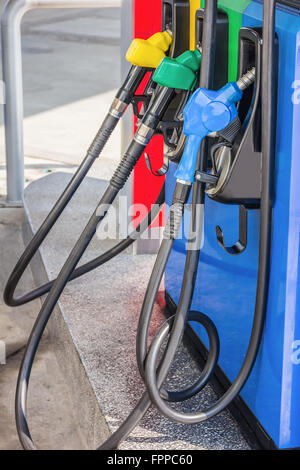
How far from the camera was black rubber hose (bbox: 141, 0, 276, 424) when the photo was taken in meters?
Answer: 1.21

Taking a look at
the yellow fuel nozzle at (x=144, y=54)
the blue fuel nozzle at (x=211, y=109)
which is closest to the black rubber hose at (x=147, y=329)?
the blue fuel nozzle at (x=211, y=109)

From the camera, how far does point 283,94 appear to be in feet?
4.12

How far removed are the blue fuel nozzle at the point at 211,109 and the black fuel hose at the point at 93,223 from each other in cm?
17

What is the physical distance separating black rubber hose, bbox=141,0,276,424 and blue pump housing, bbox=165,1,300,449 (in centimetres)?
2

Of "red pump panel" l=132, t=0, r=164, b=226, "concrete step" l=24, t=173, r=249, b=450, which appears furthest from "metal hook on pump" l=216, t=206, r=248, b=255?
"red pump panel" l=132, t=0, r=164, b=226

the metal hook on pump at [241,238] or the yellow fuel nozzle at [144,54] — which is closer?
the metal hook on pump at [241,238]

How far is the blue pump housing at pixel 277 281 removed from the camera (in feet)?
4.07

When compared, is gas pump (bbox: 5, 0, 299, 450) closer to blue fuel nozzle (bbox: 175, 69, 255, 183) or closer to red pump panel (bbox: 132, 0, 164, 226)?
blue fuel nozzle (bbox: 175, 69, 255, 183)

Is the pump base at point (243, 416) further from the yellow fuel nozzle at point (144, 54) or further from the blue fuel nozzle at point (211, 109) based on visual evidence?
the yellow fuel nozzle at point (144, 54)

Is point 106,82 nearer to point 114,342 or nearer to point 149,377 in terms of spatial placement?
point 114,342

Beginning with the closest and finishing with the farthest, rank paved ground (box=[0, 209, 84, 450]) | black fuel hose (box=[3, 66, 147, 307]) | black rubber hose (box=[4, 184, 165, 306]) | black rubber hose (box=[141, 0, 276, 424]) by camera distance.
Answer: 1. black rubber hose (box=[141, 0, 276, 424])
2. black fuel hose (box=[3, 66, 147, 307])
3. paved ground (box=[0, 209, 84, 450])
4. black rubber hose (box=[4, 184, 165, 306])

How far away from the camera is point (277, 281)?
1330 millimetres
